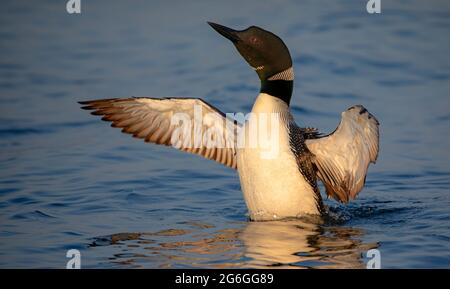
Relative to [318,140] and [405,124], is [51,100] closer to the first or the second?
[405,124]

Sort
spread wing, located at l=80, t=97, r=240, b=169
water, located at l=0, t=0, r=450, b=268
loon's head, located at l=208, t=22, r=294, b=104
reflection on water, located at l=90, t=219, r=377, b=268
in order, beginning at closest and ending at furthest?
reflection on water, located at l=90, t=219, r=377, b=268 < water, located at l=0, t=0, r=450, b=268 < loon's head, located at l=208, t=22, r=294, b=104 < spread wing, located at l=80, t=97, r=240, b=169

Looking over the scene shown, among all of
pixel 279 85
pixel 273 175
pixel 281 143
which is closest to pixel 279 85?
pixel 279 85

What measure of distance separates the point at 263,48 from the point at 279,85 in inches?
13.7

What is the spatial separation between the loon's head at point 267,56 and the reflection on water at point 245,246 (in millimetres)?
1170

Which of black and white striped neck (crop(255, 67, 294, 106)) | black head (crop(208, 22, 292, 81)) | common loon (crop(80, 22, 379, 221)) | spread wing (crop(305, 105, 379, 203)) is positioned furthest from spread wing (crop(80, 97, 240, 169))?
spread wing (crop(305, 105, 379, 203))

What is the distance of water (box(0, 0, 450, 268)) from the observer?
7.63 m

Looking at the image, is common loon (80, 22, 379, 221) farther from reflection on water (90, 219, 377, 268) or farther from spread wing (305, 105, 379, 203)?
reflection on water (90, 219, 377, 268)

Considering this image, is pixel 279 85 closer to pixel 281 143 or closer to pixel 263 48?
pixel 263 48

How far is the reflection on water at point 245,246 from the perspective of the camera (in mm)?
7141

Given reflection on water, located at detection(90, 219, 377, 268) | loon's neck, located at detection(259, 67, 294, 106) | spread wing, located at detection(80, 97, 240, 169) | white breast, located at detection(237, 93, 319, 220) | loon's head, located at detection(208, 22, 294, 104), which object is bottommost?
reflection on water, located at detection(90, 219, 377, 268)

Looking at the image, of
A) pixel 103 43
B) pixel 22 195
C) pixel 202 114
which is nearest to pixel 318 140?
pixel 202 114

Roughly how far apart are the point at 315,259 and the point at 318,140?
1328 millimetres

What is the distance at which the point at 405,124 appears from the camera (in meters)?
11.6

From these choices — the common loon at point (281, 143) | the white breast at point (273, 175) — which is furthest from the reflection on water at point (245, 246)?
the common loon at point (281, 143)
